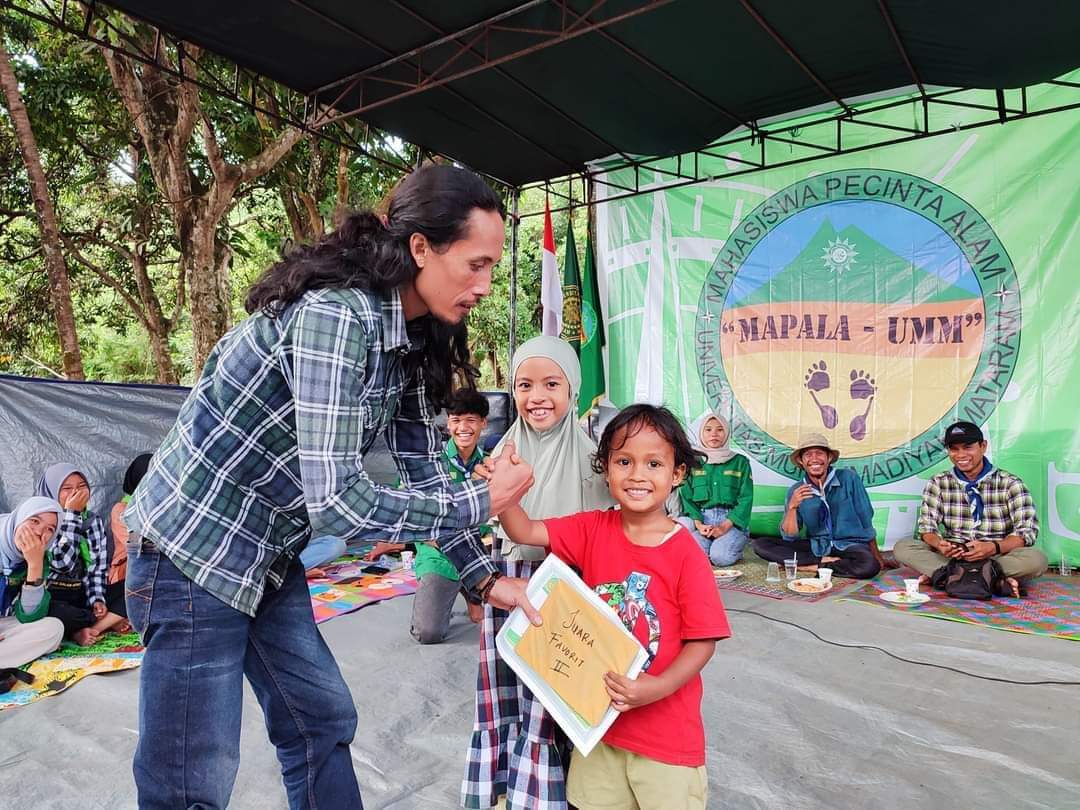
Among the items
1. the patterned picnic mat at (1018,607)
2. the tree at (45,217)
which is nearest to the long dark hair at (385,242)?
the patterned picnic mat at (1018,607)

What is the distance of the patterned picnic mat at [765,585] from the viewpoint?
456cm

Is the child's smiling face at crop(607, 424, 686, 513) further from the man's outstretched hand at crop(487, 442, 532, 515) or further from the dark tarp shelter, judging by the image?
the dark tarp shelter

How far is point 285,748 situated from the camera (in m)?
1.64

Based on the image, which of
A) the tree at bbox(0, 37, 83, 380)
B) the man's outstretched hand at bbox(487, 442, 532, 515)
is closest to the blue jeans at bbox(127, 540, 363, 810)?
the man's outstretched hand at bbox(487, 442, 532, 515)

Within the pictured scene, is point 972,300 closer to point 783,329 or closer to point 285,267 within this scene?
point 783,329

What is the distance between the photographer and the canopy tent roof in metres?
4.14

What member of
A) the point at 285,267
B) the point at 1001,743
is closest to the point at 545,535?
the point at 285,267

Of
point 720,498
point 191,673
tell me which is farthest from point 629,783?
point 720,498

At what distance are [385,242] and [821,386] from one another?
530 centimetres

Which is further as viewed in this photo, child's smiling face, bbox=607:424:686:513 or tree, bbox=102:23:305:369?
tree, bbox=102:23:305:369

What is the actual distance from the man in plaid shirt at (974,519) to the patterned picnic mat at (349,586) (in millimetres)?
3435

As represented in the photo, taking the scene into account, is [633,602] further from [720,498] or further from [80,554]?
[720,498]

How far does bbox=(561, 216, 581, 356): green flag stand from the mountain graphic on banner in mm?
1764

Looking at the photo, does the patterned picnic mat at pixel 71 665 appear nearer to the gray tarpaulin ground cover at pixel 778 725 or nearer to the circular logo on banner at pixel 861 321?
the gray tarpaulin ground cover at pixel 778 725
